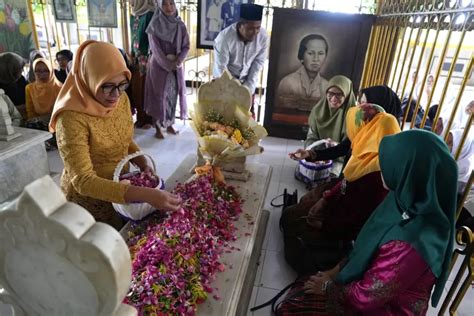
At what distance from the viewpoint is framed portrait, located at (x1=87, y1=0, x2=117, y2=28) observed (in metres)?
4.96

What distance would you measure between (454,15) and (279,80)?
2835 millimetres

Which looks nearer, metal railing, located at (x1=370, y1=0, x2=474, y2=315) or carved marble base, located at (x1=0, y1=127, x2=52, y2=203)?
metal railing, located at (x1=370, y1=0, x2=474, y2=315)

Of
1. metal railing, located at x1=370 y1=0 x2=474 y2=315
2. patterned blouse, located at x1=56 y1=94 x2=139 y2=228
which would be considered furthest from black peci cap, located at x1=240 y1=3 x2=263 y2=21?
patterned blouse, located at x1=56 y1=94 x2=139 y2=228

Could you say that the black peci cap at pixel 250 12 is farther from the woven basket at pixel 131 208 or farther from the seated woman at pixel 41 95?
the woven basket at pixel 131 208

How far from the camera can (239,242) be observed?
1589 millimetres

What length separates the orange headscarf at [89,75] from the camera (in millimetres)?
1469

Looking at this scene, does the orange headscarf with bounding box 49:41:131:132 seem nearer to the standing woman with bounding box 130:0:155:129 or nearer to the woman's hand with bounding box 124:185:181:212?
the woman's hand with bounding box 124:185:181:212

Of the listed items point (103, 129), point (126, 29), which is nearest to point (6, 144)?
point (103, 129)

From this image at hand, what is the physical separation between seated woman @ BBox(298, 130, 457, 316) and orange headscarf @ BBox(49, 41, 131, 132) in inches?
48.2

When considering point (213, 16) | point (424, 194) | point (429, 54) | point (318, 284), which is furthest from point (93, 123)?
point (213, 16)

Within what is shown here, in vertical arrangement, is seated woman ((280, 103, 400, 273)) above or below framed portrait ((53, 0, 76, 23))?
below

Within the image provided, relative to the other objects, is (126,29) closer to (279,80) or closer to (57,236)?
(279,80)

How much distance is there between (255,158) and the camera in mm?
4137

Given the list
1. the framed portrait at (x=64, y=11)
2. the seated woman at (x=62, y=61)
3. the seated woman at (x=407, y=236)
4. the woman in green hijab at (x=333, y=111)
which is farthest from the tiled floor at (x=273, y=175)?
the framed portrait at (x=64, y=11)
